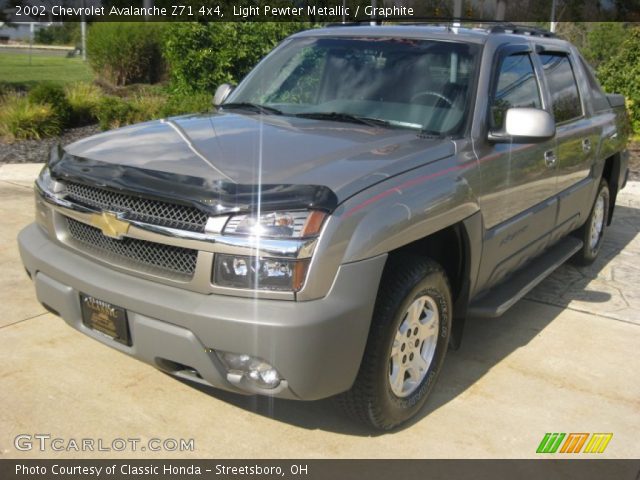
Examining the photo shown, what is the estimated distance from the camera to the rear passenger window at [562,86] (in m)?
4.70

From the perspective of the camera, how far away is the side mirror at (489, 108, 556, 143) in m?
3.61

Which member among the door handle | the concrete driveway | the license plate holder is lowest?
the concrete driveway

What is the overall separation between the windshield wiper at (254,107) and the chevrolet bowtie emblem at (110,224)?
138 centimetres

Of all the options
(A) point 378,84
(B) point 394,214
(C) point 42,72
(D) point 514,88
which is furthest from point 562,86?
(C) point 42,72

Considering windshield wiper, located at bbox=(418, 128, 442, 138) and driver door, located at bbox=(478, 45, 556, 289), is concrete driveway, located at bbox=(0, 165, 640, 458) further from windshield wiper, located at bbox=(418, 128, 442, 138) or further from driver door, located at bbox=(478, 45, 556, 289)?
windshield wiper, located at bbox=(418, 128, 442, 138)

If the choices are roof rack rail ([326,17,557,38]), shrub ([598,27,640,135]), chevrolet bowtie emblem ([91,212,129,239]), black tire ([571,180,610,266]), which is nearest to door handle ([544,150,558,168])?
roof rack rail ([326,17,557,38])

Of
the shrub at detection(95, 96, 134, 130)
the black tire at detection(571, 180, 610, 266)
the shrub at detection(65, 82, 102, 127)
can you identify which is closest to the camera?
the black tire at detection(571, 180, 610, 266)

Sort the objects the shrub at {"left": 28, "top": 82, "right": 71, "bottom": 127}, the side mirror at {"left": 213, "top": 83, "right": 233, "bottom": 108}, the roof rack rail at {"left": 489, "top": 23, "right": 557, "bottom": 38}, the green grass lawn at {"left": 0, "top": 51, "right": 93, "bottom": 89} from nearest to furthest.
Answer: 1. the roof rack rail at {"left": 489, "top": 23, "right": 557, "bottom": 38}
2. the side mirror at {"left": 213, "top": 83, "right": 233, "bottom": 108}
3. the shrub at {"left": 28, "top": 82, "right": 71, "bottom": 127}
4. the green grass lawn at {"left": 0, "top": 51, "right": 93, "bottom": 89}

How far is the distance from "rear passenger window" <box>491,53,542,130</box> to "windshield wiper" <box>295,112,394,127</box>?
608 millimetres

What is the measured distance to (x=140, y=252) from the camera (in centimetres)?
300

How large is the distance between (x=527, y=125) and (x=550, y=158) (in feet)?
2.86

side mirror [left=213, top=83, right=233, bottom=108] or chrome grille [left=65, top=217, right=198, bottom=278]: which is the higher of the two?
side mirror [left=213, top=83, right=233, bottom=108]

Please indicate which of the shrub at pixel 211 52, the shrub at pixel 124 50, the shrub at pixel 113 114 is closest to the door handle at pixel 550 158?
the shrub at pixel 211 52

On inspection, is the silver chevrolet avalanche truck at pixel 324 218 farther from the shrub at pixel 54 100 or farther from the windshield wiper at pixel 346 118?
the shrub at pixel 54 100
